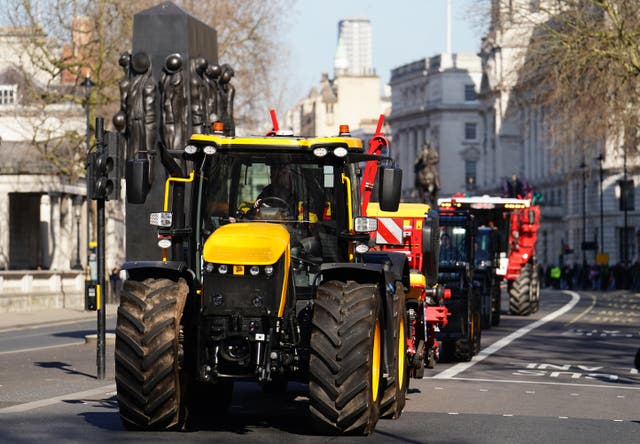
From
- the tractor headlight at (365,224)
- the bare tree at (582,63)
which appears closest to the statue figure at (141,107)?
Result: the tractor headlight at (365,224)

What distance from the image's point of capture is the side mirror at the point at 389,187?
603 inches

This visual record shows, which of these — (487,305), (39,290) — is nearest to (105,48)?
(39,290)

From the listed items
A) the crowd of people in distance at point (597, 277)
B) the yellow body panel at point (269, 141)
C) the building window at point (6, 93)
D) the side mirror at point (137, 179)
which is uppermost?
the building window at point (6, 93)

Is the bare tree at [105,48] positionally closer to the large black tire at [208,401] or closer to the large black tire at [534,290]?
the large black tire at [534,290]

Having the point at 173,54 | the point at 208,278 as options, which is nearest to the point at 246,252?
the point at 208,278

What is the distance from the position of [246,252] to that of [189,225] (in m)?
1.52

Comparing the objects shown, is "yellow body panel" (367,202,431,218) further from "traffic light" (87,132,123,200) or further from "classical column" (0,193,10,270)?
"classical column" (0,193,10,270)

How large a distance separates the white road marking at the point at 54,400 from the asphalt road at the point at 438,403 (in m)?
0.01

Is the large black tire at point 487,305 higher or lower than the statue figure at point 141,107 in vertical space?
lower

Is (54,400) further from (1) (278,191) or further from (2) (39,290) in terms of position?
(2) (39,290)

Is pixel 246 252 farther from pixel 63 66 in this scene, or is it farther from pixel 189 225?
pixel 63 66

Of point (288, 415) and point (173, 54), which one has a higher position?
point (173, 54)

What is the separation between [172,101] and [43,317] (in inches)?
781

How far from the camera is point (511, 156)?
177125 millimetres
